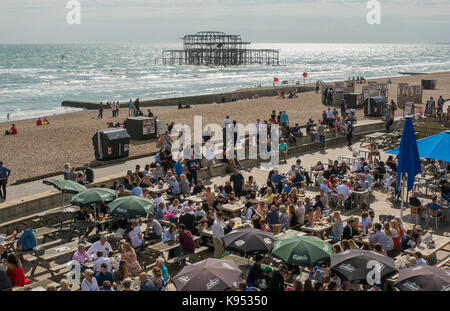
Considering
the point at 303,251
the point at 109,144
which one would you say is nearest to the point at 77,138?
the point at 109,144

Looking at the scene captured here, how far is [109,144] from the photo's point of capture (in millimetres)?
17781

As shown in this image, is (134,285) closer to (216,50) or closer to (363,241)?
(363,241)

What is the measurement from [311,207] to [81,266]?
5527 mm

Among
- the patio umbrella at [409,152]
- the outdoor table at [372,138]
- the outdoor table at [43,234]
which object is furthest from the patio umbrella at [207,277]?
the outdoor table at [372,138]

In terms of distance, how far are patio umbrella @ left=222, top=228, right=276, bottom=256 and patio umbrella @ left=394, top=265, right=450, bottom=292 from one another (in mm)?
2348

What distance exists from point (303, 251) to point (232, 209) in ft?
13.5

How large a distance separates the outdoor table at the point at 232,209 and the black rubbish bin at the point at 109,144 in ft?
23.3

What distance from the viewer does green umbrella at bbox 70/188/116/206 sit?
10.7m

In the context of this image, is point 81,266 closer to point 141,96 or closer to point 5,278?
point 5,278

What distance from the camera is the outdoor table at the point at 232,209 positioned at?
12.0 metres

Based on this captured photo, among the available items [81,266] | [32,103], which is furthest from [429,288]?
[32,103]

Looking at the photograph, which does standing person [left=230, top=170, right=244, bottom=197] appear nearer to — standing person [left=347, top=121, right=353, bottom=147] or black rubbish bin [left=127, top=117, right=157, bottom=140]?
standing person [left=347, top=121, right=353, bottom=147]

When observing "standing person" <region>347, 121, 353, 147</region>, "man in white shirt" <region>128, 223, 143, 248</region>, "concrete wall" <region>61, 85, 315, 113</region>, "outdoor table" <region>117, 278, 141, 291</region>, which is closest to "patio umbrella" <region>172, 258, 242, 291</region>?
"outdoor table" <region>117, 278, 141, 291</region>

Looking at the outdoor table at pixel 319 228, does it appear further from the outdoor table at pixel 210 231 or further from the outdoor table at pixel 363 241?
the outdoor table at pixel 210 231
